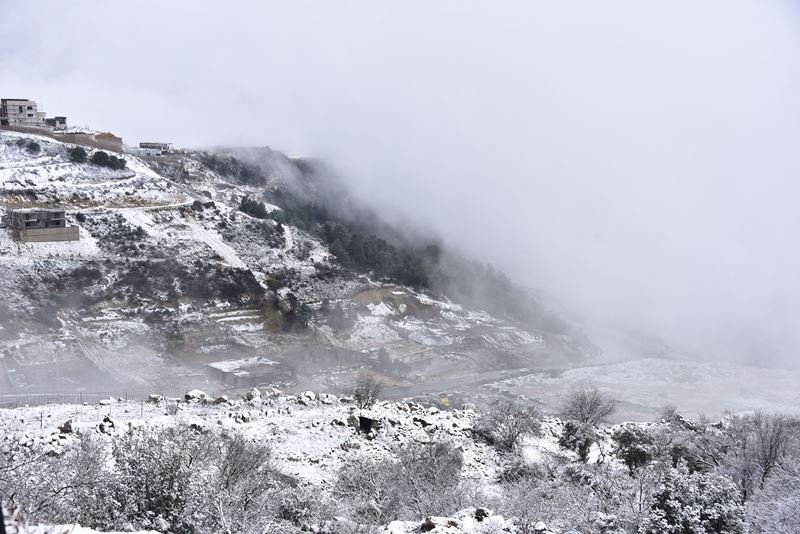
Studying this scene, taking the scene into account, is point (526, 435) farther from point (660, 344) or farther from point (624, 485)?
point (660, 344)

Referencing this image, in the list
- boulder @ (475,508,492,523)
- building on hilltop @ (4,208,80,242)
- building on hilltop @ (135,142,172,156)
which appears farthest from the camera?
building on hilltop @ (135,142,172,156)

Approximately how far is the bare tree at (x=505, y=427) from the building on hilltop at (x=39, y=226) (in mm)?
39319

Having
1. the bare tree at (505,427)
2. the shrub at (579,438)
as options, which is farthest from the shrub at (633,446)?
the bare tree at (505,427)

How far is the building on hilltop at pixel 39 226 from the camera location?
49.1 m

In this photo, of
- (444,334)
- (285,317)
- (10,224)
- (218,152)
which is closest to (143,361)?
(285,317)

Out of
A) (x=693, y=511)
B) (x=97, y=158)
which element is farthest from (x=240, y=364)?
(x=693, y=511)

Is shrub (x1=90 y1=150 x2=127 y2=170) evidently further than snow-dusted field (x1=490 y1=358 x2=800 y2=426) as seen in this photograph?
Yes

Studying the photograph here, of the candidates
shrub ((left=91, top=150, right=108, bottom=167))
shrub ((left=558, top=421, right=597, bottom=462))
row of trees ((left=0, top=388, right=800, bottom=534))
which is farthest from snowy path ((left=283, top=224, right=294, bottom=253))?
shrub ((left=558, top=421, right=597, bottom=462))

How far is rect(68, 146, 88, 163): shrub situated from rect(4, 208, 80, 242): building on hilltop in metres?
11.4

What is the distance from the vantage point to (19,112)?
72.1m

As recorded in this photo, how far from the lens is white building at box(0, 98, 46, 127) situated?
71.3 meters

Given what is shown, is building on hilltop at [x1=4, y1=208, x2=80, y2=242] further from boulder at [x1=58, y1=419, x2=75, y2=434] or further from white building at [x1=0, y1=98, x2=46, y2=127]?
boulder at [x1=58, y1=419, x2=75, y2=434]

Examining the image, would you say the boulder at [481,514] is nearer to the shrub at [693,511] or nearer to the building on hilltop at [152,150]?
the shrub at [693,511]

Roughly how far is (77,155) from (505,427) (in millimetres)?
53058
